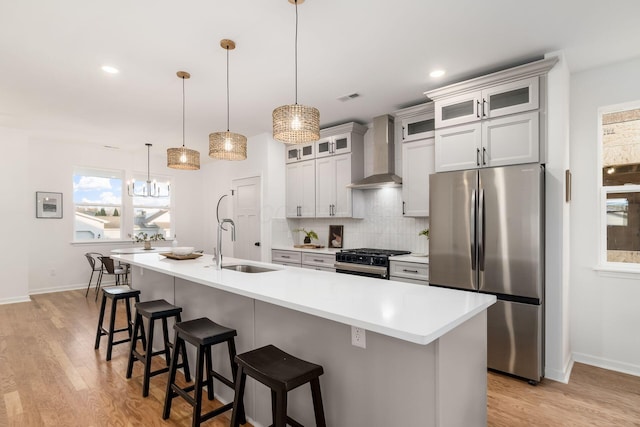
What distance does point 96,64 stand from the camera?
122 inches

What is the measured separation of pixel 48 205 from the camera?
20.0 feet

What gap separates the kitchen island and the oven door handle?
1529 mm

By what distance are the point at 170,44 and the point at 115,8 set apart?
1.62ft

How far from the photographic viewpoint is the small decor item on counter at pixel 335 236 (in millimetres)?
5201

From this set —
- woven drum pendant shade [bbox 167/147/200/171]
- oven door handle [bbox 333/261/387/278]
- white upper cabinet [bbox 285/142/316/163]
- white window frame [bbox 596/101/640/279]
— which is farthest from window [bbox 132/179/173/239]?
white window frame [bbox 596/101/640/279]

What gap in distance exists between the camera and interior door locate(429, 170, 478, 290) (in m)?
3.08

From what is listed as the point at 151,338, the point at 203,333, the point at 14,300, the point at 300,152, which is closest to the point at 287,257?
the point at 300,152

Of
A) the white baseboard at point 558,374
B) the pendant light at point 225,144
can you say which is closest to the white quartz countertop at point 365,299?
the pendant light at point 225,144

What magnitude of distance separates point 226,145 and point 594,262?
3608mm

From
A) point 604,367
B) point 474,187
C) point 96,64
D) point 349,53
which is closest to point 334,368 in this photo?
point 474,187

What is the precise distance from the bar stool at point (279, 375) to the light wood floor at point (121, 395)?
2.78 ft

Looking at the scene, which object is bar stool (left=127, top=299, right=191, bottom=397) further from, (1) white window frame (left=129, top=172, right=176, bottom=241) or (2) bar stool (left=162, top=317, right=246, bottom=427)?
(1) white window frame (left=129, top=172, right=176, bottom=241)

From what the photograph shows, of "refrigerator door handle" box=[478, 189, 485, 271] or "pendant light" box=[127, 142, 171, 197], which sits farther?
"pendant light" box=[127, 142, 171, 197]

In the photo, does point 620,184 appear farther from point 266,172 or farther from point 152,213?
point 152,213
